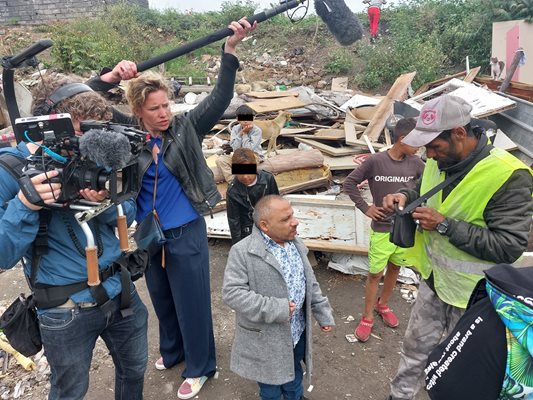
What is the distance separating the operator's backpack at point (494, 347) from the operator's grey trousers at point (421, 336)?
1082 mm

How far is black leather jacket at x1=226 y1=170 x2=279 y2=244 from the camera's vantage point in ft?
12.0

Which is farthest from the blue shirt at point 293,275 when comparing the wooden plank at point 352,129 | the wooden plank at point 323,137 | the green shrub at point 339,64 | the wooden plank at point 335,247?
the green shrub at point 339,64

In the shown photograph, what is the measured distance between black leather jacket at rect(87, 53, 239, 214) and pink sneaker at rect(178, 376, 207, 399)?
54.7 inches

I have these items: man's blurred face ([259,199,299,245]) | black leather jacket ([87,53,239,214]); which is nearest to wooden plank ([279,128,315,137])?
black leather jacket ([87,53,239,214])

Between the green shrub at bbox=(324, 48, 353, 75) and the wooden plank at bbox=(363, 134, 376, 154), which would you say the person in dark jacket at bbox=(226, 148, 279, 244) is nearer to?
the wooden plank at bbox=(363, 134, 376, 154)

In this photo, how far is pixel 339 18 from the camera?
294cm

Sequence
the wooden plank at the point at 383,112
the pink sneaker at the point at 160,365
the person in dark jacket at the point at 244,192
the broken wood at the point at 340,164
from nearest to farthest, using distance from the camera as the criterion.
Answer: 1. the pink sneaker at the point at 160,365
2. the person in dark jacket at the point at 244,192
3. the broken wood at the point at 340,164
4. the wooden plank at the point at 383,112

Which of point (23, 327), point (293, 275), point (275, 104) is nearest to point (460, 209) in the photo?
point (293, 275)

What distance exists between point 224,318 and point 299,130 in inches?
167

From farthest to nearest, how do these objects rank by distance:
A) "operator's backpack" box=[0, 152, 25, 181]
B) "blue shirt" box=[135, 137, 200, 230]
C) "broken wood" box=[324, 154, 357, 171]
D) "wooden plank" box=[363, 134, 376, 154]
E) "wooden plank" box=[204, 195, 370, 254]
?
"wooden plank" box=[363, 134, 376, 154] → "broken wood" box=[324, 154, 357, 171] → "wooden plank" box=[204, 195, 370, 254] → "blue shirt" box=[135, 137, 200, 230] → "operator's backpack" box=[0, 152, 25, 181]

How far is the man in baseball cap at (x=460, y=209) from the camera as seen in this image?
1960 millimetres

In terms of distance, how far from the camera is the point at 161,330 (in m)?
3.14

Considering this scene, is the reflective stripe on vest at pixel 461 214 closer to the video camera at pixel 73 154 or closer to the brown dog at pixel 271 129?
the video camera at pixel 73 154

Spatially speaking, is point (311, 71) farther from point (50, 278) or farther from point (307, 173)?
point (50, 278)
